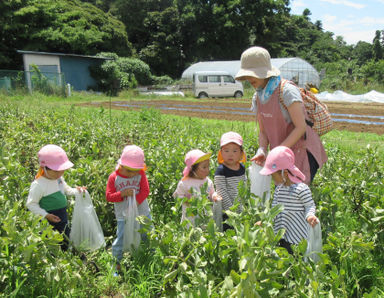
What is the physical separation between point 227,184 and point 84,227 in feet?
3.98

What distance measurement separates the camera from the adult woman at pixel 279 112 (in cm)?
254

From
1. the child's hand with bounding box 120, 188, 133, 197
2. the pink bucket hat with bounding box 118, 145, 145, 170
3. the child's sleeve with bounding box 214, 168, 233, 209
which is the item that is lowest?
the child's sleeve with bounding box 214, 168, 233, 209

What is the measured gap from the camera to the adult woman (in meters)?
2.54

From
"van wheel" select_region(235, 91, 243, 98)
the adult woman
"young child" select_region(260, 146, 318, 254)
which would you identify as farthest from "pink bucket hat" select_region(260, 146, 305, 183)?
"van wheel" select_region(235, 91, 243, 98)

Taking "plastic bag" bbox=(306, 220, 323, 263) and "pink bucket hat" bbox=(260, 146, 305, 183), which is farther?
"pink bucket hat" bbox=(260, 146, 305, 183)

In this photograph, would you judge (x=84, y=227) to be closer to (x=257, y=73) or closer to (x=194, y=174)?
(x=194, y=174)

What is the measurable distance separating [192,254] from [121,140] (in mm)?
3745

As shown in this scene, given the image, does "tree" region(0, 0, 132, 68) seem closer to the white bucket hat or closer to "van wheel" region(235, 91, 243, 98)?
"van wheel" region(235, 91, 243, 98)

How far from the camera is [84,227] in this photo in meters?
2.75

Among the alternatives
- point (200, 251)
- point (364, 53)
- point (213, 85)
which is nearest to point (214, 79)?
point (213, 85)

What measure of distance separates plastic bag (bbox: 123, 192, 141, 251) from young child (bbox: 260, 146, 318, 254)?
101 centimetres

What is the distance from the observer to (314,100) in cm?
270

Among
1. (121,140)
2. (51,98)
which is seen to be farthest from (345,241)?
(51,98)

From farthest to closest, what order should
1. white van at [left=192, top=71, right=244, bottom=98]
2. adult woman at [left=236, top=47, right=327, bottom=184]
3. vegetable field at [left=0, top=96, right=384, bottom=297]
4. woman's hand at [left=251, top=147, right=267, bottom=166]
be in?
white van at [left=192, top=71, right=244, bottom=98]
woman's hand at [left=251, top=147, right=267, bottom=166]
adult woman at [left=236, top=47, right=327, bottom=184]
vegetable field at [left=0, top=96, right=384, bottom=297]
